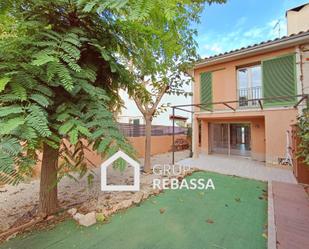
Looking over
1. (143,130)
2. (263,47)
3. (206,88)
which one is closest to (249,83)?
(263,47)

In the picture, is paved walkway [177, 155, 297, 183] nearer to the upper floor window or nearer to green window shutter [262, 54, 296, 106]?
green window shutter [262, 54, 296, 106]

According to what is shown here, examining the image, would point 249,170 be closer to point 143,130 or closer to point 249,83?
point 249,83

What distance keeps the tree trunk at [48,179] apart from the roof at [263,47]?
776 centimetres

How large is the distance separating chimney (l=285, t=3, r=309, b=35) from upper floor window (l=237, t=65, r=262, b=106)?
323 cm

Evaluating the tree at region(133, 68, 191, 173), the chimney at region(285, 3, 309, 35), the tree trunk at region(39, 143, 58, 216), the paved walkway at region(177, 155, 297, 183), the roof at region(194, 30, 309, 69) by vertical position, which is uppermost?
the chimney at region(285, 3, 309, 35)

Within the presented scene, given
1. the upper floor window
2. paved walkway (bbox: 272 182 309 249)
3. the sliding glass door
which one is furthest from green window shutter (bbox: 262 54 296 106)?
paved walkway (bbox: 272 182 309 249)

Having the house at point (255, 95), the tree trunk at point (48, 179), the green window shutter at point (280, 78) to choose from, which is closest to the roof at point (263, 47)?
the house at point (255, 95)

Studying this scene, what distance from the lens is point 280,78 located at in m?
9.45

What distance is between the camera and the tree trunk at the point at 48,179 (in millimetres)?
4156

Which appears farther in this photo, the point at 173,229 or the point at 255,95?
the point at 255,95

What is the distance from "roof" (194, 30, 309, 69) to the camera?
857 cm

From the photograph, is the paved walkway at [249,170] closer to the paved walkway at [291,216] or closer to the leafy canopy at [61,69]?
the paved walkway at [291,216]

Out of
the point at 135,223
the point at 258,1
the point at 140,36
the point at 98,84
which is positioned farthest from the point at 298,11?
the point at 135,223

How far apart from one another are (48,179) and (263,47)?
10.9 metres
